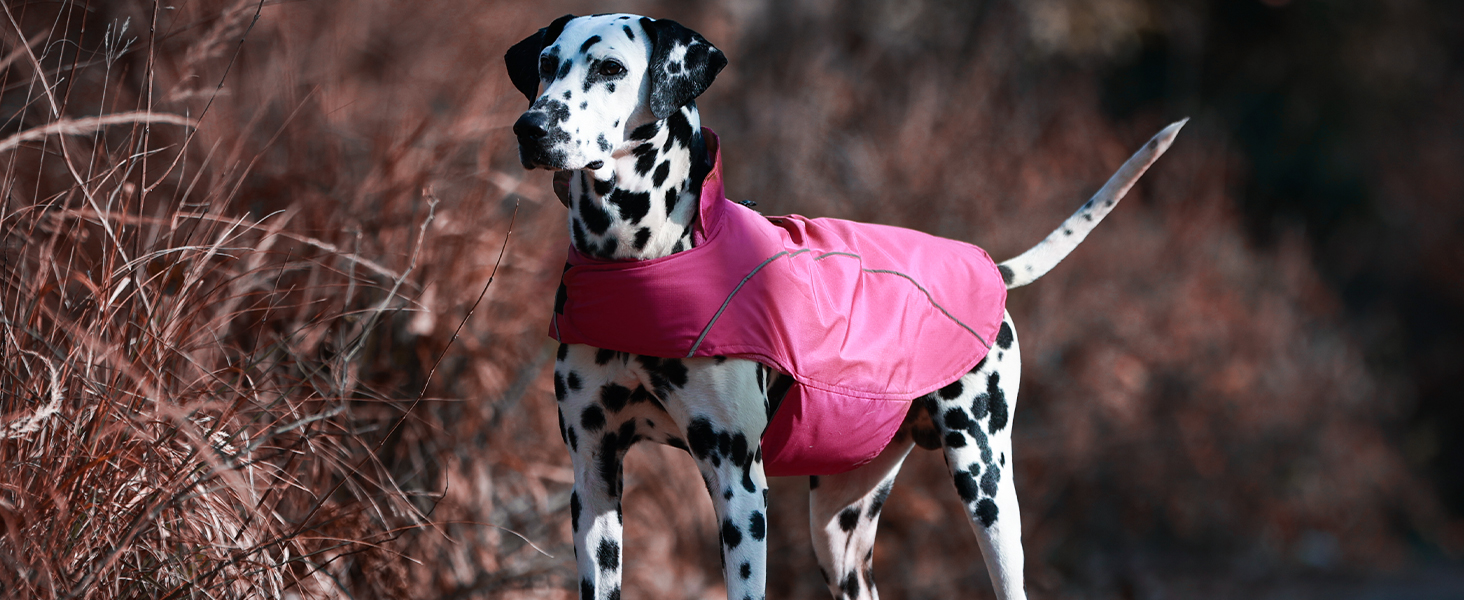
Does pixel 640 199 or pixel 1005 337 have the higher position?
pixel 640 199

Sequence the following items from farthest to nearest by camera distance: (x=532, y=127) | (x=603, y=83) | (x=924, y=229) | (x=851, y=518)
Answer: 1. (x=924, y=229)
2. (x=851, y=518)
3. (x=603, y=83)
4. (x=532, y=127)

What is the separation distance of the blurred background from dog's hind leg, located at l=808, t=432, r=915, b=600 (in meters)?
0.96

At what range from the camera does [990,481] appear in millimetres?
3002

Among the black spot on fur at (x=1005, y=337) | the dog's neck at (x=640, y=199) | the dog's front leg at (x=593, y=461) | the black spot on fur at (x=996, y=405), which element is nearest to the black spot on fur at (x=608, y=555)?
the dog's front leg at (x=593, y=461)

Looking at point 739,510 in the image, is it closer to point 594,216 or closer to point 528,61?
point 594,216

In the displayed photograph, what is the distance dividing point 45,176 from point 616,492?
8.39 ft

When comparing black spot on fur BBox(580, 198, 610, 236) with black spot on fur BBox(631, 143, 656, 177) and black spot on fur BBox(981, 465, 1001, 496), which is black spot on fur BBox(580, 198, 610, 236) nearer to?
black spot on fur BBox(631, 143, 656, 177)

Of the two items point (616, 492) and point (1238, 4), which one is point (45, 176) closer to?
point (616, 492)

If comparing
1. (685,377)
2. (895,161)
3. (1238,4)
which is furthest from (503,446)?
(1238,4)

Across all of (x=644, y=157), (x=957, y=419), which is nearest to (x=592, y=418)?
(x=644, y=157)

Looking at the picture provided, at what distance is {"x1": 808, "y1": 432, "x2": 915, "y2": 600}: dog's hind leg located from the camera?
3262mm

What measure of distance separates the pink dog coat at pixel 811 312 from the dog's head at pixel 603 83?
0.23 metres

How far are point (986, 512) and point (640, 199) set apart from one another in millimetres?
1283

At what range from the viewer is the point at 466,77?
5262 mm
